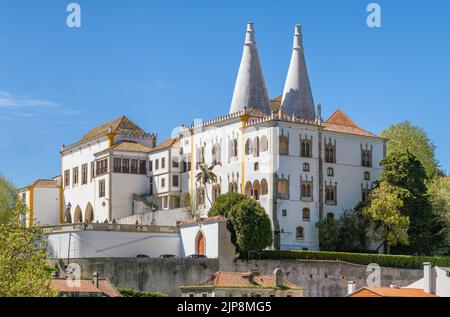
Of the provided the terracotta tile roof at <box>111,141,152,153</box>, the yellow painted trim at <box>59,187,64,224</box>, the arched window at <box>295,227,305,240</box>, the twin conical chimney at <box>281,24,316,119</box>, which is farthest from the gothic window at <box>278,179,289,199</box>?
the yellow painted trim at <box>59,187,64,224</box>

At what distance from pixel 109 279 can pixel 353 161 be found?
89.9 ft

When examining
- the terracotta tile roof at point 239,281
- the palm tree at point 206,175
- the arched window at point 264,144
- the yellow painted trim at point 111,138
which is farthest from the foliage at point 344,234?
the yellow painted trim at point 111,138

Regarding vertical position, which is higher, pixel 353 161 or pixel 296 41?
pixel 296 41

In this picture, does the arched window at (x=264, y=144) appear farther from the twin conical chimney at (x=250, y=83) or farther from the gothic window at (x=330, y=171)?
the twin conical chimney at (x=250, y=83)

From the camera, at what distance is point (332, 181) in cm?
7800

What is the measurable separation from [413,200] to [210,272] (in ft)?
65.4

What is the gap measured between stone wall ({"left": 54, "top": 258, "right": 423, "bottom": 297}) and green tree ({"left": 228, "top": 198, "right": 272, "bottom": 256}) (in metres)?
1.33

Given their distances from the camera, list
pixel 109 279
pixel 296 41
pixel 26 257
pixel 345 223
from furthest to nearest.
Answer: pixel 296 41
pixel 345 223
pixel 109 279
pixel 26 257

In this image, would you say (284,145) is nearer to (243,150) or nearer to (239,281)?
(243,150)

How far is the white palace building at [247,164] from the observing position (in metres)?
74.6

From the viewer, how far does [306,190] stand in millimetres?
75938

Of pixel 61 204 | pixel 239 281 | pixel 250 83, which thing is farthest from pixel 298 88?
pixel 239 281

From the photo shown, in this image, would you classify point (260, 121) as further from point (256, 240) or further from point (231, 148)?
point (256, 240)
